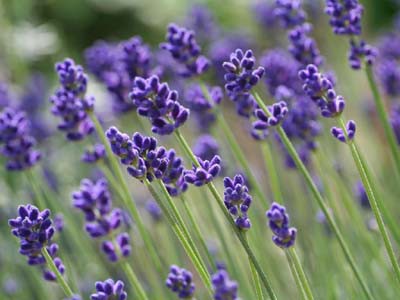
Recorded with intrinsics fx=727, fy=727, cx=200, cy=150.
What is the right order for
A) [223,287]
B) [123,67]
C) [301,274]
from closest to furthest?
[223,287]
[301,274]
[123,67]

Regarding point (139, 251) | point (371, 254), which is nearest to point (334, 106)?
point (371, 254)

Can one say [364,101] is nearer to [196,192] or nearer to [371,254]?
[196,192]

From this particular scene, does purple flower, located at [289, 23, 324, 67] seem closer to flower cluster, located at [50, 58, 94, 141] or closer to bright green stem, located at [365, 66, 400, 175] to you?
bright green stem, located at [365, 66, 400, 175]

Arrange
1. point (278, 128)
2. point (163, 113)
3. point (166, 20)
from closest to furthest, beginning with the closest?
1. point (163, 113)
2. point (278, 128)
3. point (166, 20)

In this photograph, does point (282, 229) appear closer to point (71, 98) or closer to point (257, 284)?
point (257, 284)

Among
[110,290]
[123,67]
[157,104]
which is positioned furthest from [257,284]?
[123,67]

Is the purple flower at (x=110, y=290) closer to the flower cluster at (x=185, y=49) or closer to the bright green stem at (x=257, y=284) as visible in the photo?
the bright green stem at (x=257, y=284)
